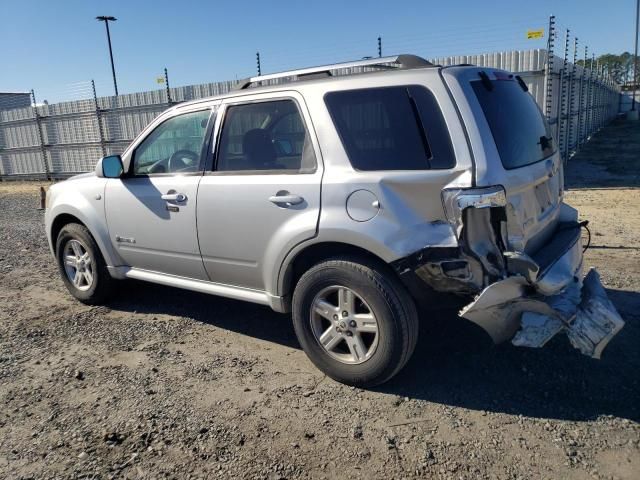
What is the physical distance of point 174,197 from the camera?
423cm

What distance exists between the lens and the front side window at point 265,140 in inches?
144

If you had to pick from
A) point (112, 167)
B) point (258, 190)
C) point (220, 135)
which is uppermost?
point (220, 135)

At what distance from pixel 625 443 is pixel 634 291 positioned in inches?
98.9

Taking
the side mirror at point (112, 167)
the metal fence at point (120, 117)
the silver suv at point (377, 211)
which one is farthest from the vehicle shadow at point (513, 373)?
the metal fence at point (120, 117)

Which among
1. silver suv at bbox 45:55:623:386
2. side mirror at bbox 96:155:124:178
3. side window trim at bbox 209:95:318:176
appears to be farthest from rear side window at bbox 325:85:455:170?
side mirror at bbox 96:155:124:178

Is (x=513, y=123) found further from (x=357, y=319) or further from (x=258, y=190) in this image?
(x=258, y=190)

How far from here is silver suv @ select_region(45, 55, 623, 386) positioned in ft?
10.00

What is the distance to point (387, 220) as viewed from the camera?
3.18 metres

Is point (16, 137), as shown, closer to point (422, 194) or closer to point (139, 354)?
point (139, 354)

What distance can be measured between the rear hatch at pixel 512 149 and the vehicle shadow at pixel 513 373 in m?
0.85

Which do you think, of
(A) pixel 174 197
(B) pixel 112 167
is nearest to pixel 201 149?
(A) pixel 174 197

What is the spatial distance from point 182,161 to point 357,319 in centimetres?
204

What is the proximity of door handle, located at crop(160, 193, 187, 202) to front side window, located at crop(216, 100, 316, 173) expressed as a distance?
0.37 meters

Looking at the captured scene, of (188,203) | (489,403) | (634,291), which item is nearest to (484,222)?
(489,403)
